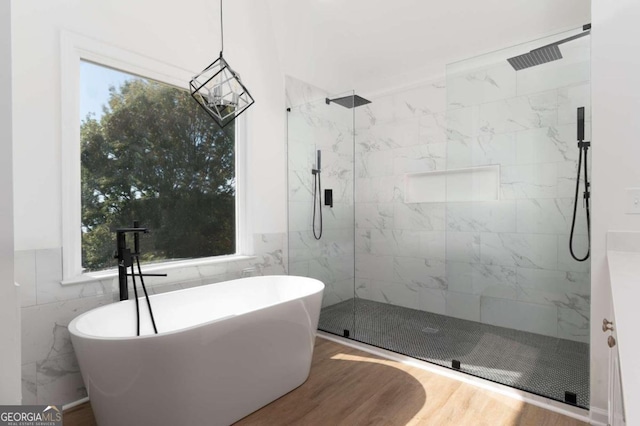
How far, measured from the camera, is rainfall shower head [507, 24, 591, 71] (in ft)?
8.02

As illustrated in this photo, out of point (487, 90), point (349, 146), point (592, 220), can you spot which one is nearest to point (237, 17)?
point (349, 146)

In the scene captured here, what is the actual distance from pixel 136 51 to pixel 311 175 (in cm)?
192

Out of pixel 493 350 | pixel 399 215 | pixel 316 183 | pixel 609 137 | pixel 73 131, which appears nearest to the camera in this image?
pixel 609 137

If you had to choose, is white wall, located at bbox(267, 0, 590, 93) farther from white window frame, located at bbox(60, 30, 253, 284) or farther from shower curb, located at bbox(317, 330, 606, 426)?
shower curb, located at bbox(317, 330, 606, 426)

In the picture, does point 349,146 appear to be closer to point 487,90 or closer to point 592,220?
point 487,90

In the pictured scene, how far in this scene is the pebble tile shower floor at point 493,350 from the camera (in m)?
2.43

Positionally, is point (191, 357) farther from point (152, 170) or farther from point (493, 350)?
point (493, 350)

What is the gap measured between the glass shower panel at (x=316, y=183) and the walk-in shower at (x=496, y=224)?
0.5 inches

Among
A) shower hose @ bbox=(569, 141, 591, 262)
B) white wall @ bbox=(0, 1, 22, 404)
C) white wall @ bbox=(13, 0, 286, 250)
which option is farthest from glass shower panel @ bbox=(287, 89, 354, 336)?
white wall @ bbox=(0, 1, 22, 404)

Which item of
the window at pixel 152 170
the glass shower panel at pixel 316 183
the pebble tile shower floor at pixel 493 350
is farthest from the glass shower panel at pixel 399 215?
the window at pixel 152 170

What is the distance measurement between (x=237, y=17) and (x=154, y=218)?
6.61 feet

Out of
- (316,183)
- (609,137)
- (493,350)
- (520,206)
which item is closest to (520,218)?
(520,206)

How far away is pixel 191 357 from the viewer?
185 centimetres

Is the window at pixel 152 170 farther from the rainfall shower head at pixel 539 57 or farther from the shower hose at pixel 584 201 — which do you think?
the shower hose at pixel 584 201
